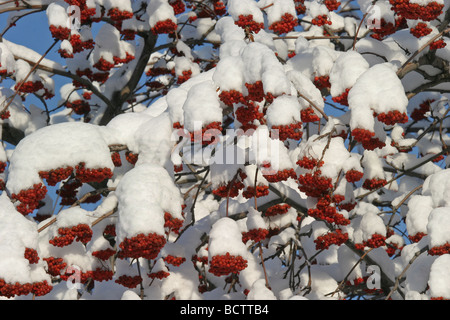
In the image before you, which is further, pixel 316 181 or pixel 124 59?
pixel 124 59

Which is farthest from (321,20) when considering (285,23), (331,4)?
(285,23)

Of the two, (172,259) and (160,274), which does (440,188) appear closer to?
(172,259)

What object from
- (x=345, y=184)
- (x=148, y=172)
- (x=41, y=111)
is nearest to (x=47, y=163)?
(x=148, y=172)

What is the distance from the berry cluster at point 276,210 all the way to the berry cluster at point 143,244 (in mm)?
1737

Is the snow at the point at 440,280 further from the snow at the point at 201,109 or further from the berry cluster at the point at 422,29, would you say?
the berry cluster at the point at 422,29

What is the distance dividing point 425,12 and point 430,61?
0.82 metres

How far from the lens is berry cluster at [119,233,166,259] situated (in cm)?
373

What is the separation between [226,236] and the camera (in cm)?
425

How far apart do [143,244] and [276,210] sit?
76.2 inches

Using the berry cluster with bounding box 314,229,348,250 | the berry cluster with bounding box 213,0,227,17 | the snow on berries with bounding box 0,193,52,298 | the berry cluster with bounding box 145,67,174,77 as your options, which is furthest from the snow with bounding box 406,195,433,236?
the berry cluster with bounding box 145,67,174,77

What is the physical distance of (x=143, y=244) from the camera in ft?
12.2

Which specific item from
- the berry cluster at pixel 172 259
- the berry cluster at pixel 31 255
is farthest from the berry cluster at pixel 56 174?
the berry cluster at pixel 172 259

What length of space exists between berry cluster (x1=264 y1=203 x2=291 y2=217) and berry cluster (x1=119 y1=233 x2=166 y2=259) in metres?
1.74

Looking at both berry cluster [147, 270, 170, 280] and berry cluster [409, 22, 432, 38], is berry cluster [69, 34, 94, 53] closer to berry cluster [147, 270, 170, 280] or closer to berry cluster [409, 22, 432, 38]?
berry cluster [147, 270, 170, 280]
